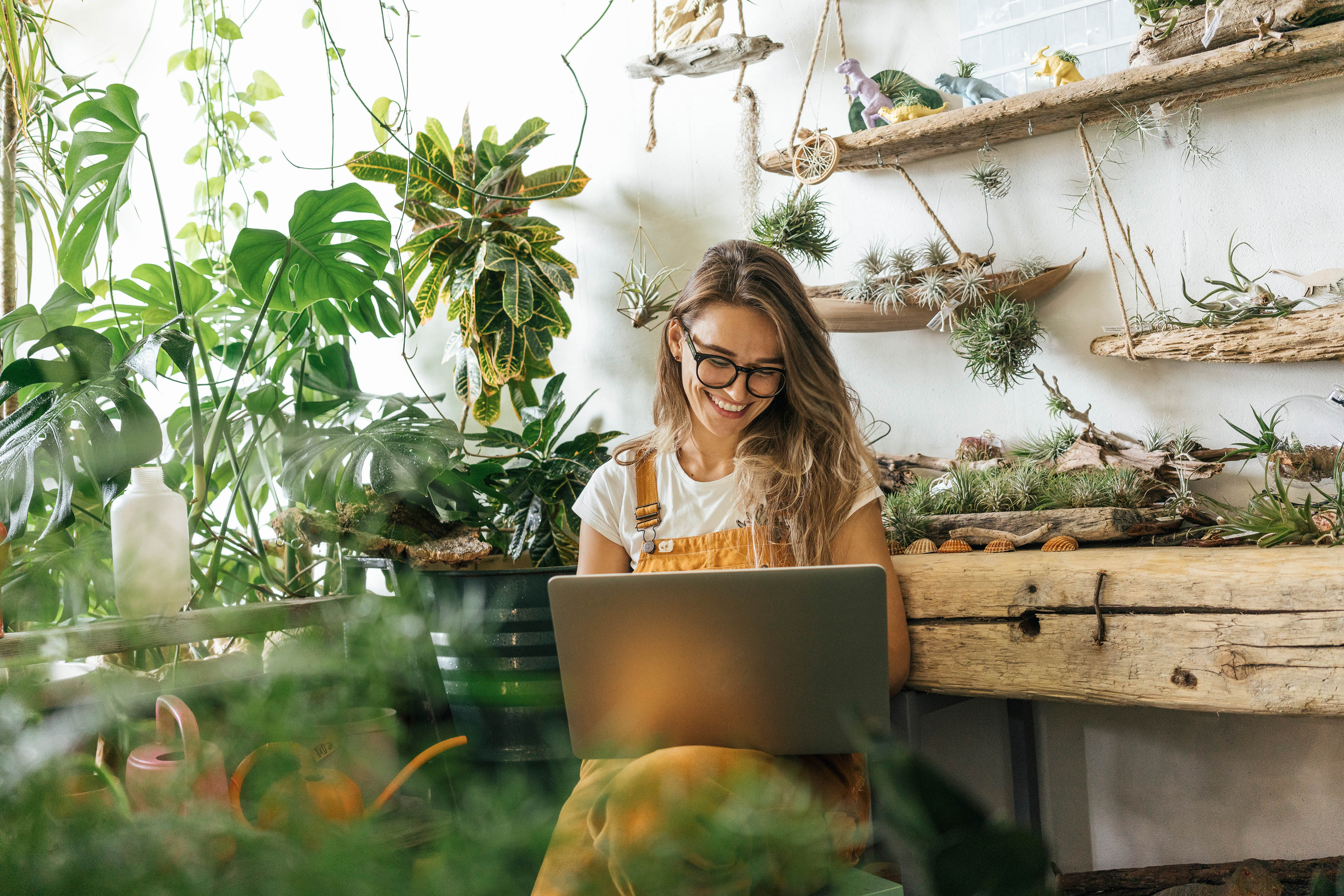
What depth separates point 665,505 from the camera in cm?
167

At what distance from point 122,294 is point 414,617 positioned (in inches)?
105

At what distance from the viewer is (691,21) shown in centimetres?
209

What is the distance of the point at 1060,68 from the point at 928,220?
400mm

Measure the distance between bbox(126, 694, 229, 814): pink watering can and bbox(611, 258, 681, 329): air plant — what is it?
2.00m

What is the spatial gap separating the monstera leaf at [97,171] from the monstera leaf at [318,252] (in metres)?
0.22

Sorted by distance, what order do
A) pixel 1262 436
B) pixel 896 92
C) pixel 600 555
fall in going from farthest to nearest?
pixel 896 92 → pixel 600 555 → pixel 1262 436

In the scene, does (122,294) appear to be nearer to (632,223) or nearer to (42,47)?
(42,47)

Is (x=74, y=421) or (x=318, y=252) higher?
(x=318, y=252)

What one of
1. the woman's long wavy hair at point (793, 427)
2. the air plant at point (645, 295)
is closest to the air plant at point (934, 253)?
the woman's long wavy hair at point (793, 427)

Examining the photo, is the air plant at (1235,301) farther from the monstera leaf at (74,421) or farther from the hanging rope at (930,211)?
the monstera leaf at (74,421)

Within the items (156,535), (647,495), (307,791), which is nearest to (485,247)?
(647,495)

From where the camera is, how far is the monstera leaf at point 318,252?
1.75 metres

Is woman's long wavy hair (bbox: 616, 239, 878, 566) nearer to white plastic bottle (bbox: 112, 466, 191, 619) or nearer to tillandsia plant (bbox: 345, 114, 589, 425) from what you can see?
tillandsia plant (bbox: 345, 114, 589, 425)

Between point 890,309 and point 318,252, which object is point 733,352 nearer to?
point 890,309
